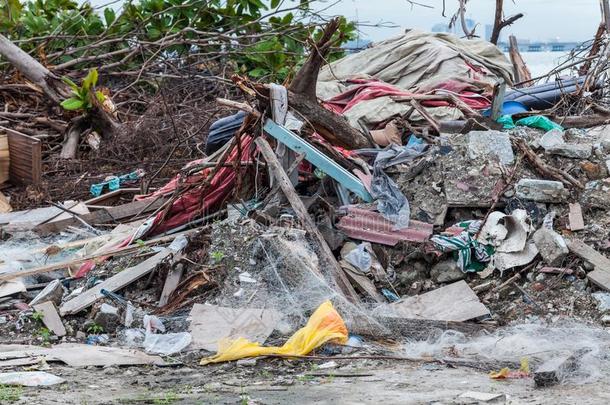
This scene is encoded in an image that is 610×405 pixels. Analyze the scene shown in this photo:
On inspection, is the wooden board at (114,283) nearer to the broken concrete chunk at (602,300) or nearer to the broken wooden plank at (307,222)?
the broken wooden plank at (307,222)

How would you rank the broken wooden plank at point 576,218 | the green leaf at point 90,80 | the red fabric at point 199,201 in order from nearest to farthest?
the broken wooden plank at point 576,218, the red fabric at point 199,201, the green leaf at point 90,80

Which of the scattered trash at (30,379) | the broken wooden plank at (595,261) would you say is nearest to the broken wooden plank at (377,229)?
the broken wooden plank at (595,261)

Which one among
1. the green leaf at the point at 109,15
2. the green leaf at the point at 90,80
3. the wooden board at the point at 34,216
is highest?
the green leaf at the point at 109,15

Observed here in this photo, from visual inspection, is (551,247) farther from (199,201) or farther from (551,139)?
(199,201)

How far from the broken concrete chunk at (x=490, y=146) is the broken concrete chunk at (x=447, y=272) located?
1.01m

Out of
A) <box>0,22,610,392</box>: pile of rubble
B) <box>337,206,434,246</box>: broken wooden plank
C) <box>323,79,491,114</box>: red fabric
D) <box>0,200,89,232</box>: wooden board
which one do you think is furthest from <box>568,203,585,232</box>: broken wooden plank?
<box>0,200,89,232</box>: wooden board

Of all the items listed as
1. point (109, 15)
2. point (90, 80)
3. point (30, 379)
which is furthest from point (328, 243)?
point (109, 15)

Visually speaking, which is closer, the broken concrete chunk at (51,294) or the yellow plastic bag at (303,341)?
the yellow plastic bag at (303,341)

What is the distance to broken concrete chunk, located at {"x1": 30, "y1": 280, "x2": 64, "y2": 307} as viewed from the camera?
24.1 feet

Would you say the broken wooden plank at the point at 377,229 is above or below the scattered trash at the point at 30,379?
below

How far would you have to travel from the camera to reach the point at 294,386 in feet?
17.0

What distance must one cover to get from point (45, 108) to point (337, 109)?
4493 mm

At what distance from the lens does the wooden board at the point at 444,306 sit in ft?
21.9

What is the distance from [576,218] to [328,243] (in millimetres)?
1872
